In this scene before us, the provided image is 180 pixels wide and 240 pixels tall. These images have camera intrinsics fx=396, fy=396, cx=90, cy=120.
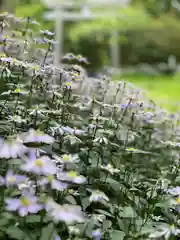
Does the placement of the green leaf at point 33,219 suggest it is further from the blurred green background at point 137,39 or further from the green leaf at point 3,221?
the blurred green background at point 137,39

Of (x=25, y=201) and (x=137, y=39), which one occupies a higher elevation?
(x=25, y=201)

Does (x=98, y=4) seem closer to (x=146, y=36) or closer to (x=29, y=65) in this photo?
(x=146, y=36)

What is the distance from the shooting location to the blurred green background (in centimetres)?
972

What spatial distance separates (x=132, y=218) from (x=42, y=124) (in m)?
0.41

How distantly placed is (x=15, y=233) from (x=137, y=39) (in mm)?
10379

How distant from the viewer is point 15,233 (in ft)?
2.84

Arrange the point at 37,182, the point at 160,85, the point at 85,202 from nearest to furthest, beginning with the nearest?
the point at 37,182 → the point at 85,202 → the point at 160,85

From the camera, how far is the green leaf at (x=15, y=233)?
861 millimetres

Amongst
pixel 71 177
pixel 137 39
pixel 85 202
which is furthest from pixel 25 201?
pixel 137 39

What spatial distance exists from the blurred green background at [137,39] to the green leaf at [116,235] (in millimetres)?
7935

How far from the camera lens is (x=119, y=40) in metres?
10.6

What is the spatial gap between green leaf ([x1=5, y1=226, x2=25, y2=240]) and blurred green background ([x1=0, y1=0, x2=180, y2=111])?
8144mm

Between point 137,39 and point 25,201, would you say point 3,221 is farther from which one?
point 137,39

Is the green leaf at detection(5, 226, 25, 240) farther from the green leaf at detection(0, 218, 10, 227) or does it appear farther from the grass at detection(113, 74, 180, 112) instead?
the grass at detection(113, 74, 180, 112)
